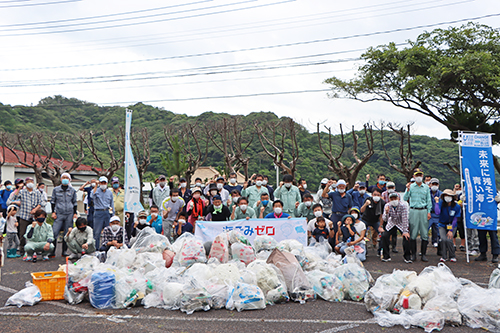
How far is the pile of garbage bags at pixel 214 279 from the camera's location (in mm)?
6031

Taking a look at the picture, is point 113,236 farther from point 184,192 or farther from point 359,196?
point 359,196

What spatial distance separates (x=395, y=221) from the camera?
979 centimetres

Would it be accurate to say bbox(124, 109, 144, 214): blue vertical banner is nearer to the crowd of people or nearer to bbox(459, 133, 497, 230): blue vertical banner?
the crowd of people

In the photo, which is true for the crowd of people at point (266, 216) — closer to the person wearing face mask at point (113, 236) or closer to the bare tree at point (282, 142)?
the person wearing face mask at point (113, 236)

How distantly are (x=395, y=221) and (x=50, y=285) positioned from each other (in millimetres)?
6984

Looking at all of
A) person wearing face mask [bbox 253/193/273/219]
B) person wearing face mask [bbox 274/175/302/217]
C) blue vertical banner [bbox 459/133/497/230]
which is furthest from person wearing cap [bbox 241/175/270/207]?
blue vertical banner [bbox 459/133/497/230]

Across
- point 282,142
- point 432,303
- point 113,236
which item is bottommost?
point 432,303

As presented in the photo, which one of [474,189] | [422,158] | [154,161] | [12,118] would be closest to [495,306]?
[474,189]

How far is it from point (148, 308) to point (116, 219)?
3649 millimetres

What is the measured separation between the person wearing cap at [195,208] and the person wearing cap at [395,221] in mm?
4190

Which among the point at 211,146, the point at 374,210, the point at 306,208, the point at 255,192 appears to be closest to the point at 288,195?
the point at 306,208

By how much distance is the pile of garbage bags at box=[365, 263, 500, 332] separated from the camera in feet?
17.0

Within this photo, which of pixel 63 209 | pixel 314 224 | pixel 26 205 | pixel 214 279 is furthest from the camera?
pixel 26 205

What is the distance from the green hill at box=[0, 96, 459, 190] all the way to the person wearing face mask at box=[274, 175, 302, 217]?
880 inches
